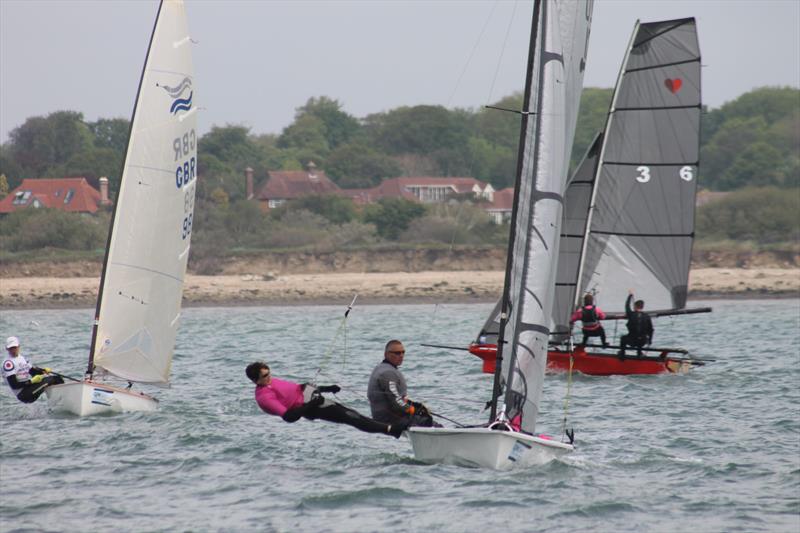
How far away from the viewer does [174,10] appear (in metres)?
17.4

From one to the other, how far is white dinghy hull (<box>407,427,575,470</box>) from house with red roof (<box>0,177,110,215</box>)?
53.6 metres

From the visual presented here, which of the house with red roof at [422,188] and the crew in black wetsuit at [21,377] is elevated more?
the house with red roof at [422,188]

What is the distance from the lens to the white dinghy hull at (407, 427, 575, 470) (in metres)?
12.1

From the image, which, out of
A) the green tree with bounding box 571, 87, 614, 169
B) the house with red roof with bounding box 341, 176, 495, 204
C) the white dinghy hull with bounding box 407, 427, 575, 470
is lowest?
the white dinghy hull with bounding box 407, 427, 575, 470

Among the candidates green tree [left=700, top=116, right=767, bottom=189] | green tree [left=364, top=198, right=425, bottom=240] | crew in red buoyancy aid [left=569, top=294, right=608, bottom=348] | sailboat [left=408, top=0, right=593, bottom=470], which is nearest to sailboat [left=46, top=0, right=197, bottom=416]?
sailboat [left=408, top=0, right=593, bottom=470]

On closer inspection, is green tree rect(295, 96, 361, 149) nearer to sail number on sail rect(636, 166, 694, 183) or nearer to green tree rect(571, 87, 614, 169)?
green tree rect(571, 87, 614, 169)

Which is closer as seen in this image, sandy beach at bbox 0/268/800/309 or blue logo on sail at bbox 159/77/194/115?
→ blue logo on sail at bbox 159/77/194/115

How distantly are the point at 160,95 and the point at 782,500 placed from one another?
9786mm

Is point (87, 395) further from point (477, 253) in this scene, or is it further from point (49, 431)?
point (477, 253)

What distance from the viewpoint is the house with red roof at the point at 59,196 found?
212ft

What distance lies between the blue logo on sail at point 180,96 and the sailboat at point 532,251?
21.8ft

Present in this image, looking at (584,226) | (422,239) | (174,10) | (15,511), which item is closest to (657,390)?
(584,226)

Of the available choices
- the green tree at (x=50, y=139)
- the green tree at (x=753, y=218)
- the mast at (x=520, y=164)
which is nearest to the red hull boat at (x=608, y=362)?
the mast at (x=520, y=164)

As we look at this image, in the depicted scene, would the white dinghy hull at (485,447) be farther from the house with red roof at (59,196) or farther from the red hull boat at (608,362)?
the house with red roof at (59,196)
